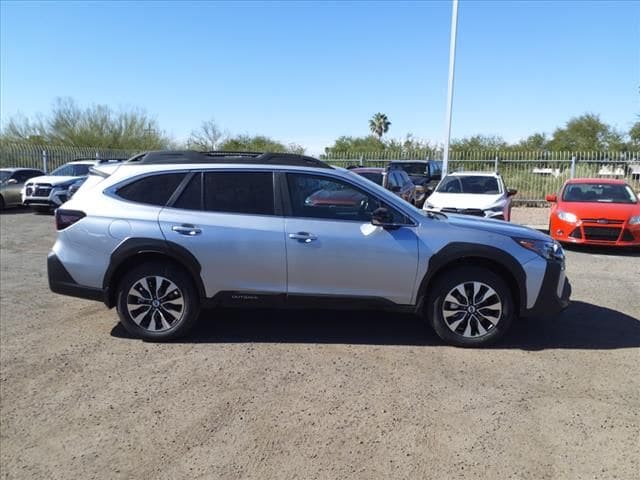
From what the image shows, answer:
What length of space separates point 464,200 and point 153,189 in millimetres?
7968

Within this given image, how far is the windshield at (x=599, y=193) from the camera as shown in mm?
10922

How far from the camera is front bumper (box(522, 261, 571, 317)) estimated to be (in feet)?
15.5

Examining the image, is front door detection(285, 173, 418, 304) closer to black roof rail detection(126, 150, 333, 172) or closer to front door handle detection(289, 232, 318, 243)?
front door handle detection(289, 232, 318, 243)

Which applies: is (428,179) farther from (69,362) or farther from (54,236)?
(69,362)

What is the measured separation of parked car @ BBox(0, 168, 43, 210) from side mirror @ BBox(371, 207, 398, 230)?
17088 mm

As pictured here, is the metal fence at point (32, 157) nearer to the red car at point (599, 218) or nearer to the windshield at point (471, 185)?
the windshield at point (471, 185)

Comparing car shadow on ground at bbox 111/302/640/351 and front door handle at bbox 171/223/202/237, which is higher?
front door handle at bbox 171/223/202/237

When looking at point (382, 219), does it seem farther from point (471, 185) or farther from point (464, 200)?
point (471, 185)

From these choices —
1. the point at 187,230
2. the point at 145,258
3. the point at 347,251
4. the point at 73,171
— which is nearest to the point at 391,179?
the point at 347,251

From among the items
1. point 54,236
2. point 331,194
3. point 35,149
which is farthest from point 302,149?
point 331,194

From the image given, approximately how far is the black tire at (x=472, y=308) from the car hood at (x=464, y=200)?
643 cm

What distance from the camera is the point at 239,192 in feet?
16.2

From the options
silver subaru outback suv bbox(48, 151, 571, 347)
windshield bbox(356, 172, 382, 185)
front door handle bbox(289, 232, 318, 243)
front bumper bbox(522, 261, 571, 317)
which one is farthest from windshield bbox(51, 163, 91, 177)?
front bumper bbox(522, 261, 571, 317)

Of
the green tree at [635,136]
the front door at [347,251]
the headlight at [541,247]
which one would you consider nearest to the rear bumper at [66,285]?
the front door at [347,251]
